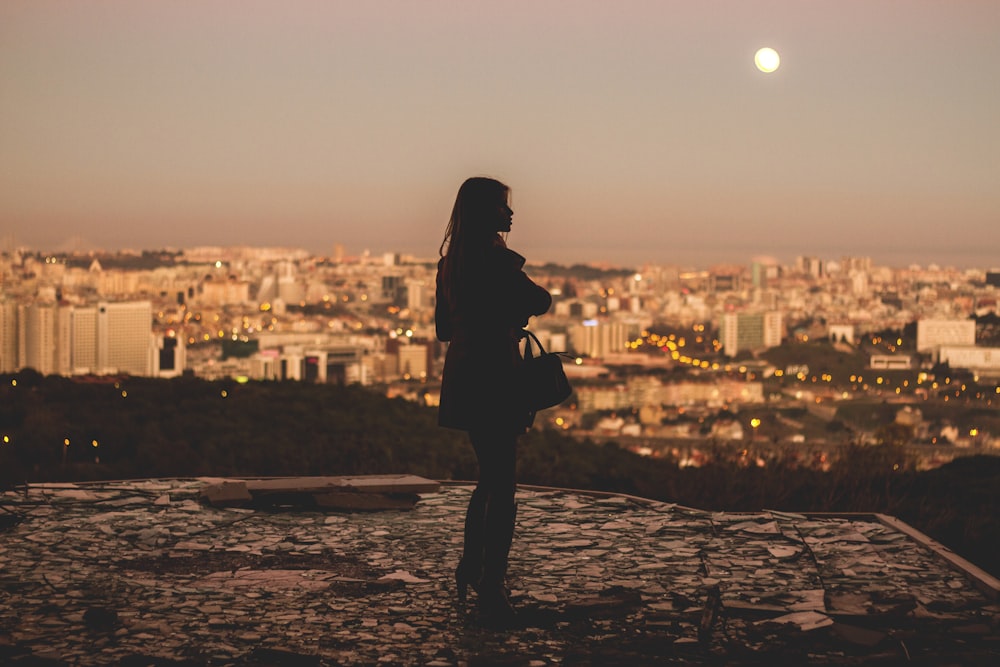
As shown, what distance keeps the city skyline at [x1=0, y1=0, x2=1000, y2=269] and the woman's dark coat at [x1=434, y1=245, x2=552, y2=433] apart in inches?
435

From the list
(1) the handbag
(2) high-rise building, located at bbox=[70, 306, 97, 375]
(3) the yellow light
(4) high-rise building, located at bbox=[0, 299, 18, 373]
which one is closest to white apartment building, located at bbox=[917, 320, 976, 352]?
(3) the yellow light

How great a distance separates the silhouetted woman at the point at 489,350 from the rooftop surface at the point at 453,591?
321 mm

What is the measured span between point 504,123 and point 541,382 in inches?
529

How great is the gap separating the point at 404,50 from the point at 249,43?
254cm

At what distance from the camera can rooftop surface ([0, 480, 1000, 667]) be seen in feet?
12.2

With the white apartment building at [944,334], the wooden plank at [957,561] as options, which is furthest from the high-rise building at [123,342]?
the wooden plank at [957,561]

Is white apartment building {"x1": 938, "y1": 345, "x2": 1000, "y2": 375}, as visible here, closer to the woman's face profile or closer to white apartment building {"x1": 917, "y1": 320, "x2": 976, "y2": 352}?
white apartment building {"x1": 917, "y1": 320, "x2": 976, "y2": 352}

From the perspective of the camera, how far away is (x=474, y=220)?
409 cm

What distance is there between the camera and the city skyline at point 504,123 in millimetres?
17984

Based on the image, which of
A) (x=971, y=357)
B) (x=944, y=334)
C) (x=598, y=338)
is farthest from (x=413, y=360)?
(x=971, y=357)

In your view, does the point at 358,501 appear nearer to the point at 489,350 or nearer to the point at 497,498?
the point at 497,498

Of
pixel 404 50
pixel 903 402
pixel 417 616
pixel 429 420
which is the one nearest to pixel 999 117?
pixel 903 402

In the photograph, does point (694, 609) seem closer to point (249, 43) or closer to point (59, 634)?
point (59, 634)

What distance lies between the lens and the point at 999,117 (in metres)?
18.9
